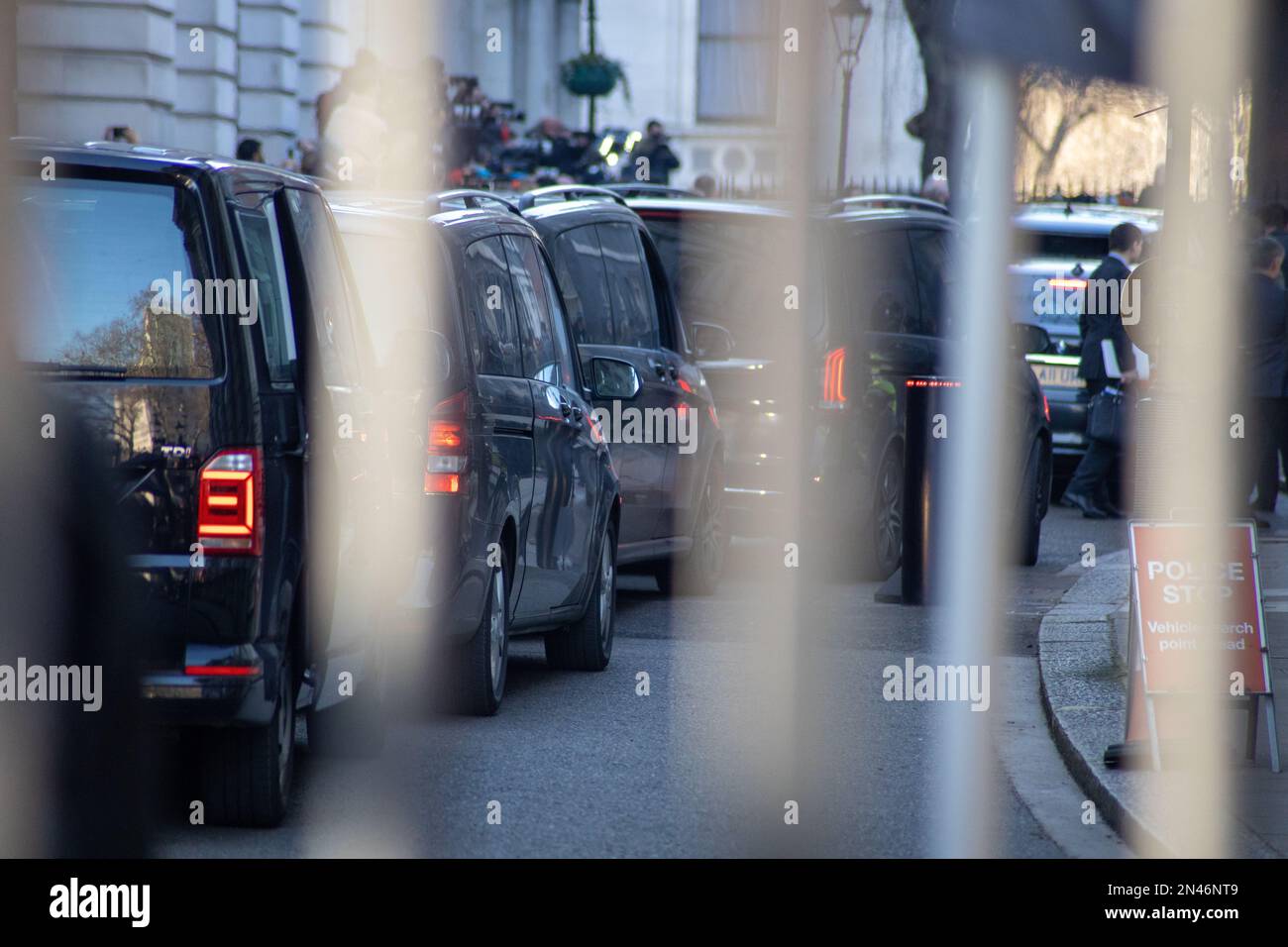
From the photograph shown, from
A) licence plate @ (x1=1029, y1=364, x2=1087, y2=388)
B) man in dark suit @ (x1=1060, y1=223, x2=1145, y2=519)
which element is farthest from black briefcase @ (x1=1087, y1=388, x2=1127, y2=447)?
licence plate @ (x1=1029, y1=364, x2=1087, y2=388)

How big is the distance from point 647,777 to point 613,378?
294 centimetres

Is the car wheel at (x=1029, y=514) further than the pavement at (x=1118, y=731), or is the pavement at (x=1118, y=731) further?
the car wheel at (x=1029, y=514)

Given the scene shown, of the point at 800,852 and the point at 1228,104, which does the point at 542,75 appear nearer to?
the point at 1228,104

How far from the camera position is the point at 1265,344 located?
15383 millimetres

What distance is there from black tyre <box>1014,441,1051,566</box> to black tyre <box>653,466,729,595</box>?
2363 millimetres

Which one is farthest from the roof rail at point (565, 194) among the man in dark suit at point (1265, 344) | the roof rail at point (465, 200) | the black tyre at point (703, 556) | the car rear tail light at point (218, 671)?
the car rear tail light at point (218, 671)

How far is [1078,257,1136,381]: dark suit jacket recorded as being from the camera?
1627 centimetres

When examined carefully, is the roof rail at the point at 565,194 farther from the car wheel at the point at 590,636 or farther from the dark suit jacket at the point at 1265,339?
the dark suit jacket at the point at 1265,339

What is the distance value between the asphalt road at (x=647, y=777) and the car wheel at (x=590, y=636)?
85 mm

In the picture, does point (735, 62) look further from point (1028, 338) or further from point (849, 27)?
point (1028, 338)

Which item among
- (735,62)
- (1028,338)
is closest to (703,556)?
(1028,338)

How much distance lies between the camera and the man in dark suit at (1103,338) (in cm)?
1628

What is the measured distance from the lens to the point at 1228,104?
10.2m
